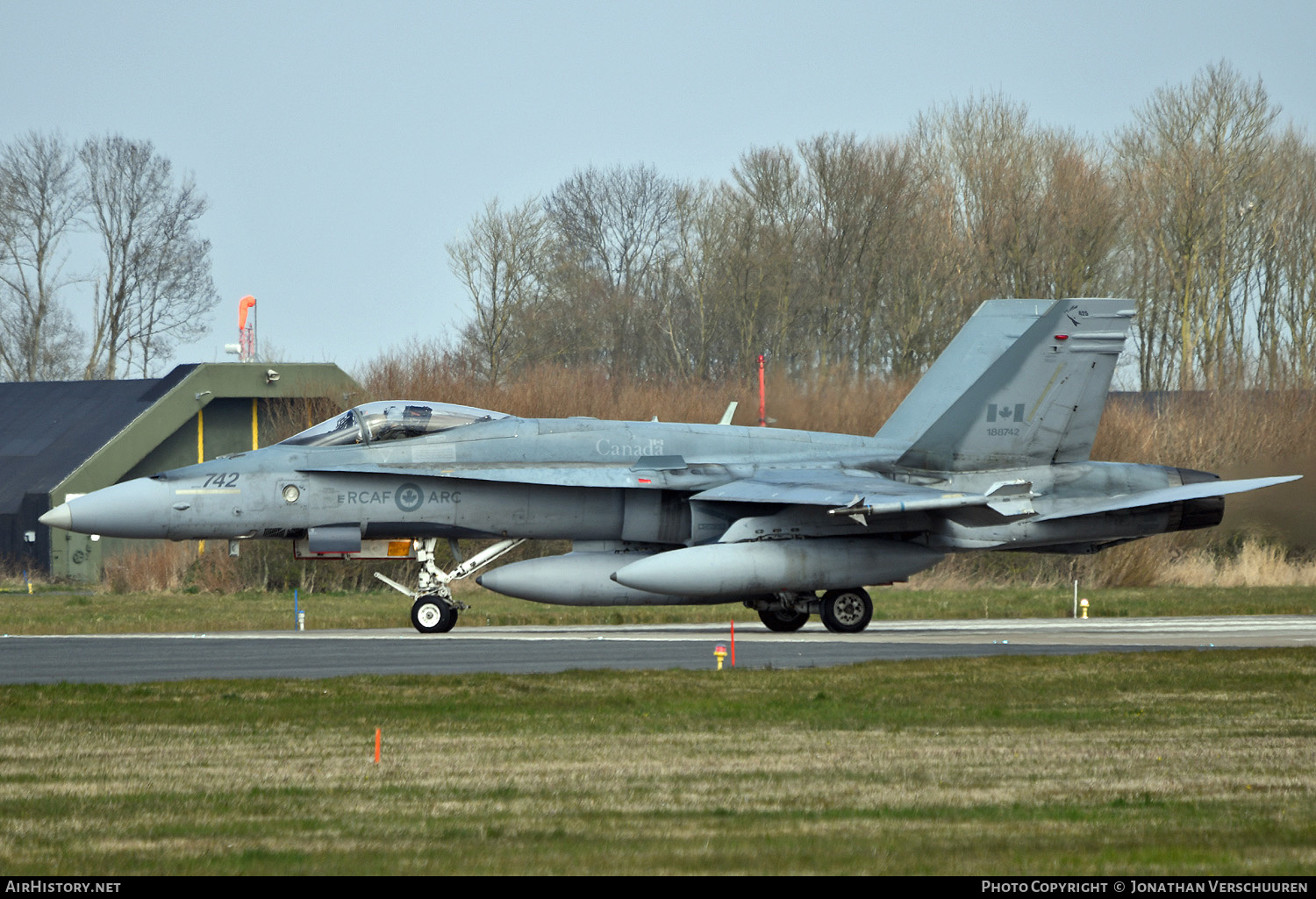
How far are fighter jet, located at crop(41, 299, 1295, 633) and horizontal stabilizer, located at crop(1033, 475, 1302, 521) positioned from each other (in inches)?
1.5

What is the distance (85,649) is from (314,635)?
3.57 m

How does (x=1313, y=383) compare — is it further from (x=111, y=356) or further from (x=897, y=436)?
(x=111, y=356)

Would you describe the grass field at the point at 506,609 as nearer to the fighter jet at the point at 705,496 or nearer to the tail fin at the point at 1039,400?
the fighter jet at the point at 705,496

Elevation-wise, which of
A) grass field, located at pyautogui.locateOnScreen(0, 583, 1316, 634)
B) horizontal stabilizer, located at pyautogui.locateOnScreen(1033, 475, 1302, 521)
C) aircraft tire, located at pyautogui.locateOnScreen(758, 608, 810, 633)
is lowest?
grass field, located at pyautogui.locateOnScreen(0, 583, 1316, 634)

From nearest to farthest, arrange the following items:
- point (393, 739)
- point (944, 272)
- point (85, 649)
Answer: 1. point (393, 739)
2. point (85, 649)
3. point (944, 272)

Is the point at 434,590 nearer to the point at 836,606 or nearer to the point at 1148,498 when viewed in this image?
the point at 836,606

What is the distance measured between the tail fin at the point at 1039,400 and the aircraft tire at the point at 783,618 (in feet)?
8.49

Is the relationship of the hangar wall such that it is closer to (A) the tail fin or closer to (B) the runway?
(B) the runway

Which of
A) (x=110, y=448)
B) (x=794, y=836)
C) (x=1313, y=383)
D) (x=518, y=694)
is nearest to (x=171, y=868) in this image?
(x=794, y=836)

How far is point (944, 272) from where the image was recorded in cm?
4559

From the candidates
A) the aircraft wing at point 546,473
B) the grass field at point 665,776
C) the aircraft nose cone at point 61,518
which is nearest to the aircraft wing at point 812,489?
the aircraft wing at point 546,473

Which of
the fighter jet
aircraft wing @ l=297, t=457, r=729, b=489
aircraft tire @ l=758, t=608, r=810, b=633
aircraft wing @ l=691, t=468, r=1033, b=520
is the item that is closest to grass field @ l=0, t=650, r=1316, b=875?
aircraft wing @ l=691, t=468, r=1033, b=520

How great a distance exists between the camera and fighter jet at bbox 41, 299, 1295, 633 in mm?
19141

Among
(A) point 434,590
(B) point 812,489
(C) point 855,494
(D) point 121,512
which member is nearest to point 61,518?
(D) point 121,512
